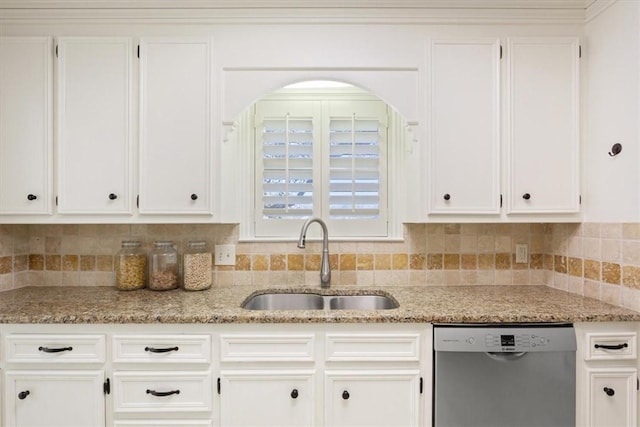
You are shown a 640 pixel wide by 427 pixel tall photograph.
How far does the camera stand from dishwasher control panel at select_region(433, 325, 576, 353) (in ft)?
4.96

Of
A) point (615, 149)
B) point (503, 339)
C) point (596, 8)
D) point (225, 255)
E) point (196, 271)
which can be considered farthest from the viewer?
point (225, 255)

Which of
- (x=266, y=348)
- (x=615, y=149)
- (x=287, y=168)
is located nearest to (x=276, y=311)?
(x=266, y=348)

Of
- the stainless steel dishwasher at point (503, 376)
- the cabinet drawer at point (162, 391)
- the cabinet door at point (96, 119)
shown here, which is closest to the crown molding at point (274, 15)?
the cabinet door at point (96, 119)

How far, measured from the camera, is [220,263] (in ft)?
7.04

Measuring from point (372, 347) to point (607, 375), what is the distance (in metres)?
1.01

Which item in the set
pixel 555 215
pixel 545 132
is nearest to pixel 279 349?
pixel 555 215

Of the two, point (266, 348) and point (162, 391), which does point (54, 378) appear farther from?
point (266, 348)

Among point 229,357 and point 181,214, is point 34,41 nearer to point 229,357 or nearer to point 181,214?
point 181,214

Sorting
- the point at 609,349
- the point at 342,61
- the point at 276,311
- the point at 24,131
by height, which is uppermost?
the point at 342,61

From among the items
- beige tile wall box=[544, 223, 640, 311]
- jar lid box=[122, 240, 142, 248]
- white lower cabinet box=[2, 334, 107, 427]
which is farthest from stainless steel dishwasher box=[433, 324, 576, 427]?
jar lid box=[122, 240, 142, 248]

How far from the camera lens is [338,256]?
2.17 metres

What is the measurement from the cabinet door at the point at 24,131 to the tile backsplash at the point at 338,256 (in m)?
0.36

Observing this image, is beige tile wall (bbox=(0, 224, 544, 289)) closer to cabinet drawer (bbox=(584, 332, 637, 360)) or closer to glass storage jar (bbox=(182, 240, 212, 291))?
glass storage jar (bbox=(182, 240, 212, 291))

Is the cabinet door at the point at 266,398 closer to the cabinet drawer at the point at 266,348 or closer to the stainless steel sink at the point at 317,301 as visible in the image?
the cabinet drawer at the point at 266,348
